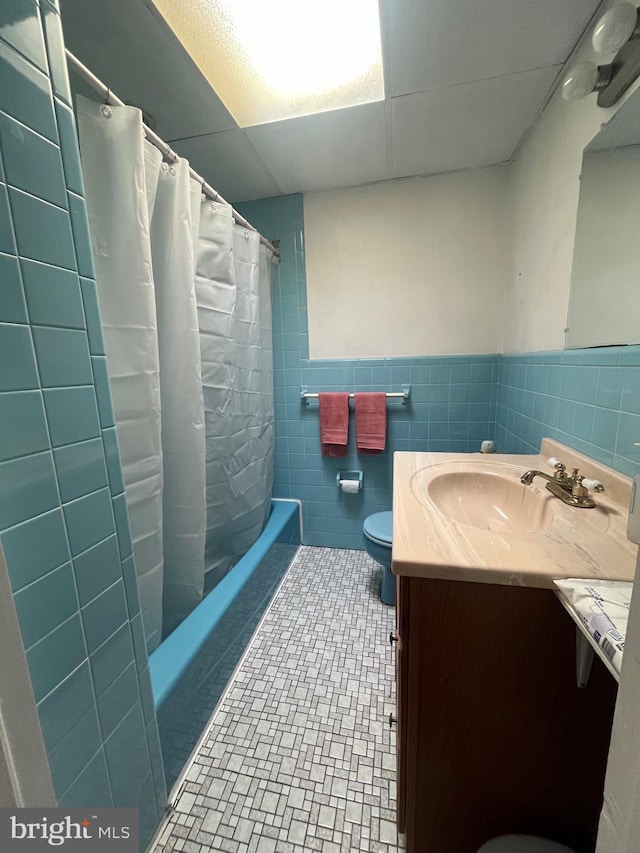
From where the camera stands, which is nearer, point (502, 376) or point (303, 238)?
point (502, 376)

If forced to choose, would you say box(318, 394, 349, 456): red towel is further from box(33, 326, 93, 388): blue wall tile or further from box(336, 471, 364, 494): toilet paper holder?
box(33, 326, 93, 388): blue wall tile

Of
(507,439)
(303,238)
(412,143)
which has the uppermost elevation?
(412,143)

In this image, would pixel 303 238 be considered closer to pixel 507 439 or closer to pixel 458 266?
pixel 458 266

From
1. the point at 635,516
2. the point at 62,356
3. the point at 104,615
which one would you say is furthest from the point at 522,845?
the point at 62,356

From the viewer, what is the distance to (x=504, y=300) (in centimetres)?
172

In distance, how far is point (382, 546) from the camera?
5.09ft

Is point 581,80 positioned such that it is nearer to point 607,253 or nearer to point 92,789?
point 607,253

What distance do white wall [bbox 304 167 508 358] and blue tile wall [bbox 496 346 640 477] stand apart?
426 millimetres

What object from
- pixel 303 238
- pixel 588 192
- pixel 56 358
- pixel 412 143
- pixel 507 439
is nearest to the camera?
pixel 56 358

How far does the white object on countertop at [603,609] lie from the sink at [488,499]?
15.1 inches

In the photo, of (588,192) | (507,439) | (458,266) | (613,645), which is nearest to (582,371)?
(588,192)

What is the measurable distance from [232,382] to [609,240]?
1350 mm

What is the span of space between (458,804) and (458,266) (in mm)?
2059

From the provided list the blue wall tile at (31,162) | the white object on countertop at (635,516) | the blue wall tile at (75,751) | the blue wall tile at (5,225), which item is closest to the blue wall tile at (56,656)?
the blue wall tile at (75,751)
